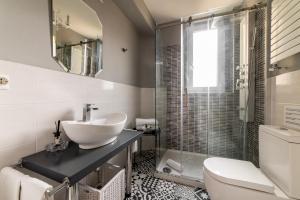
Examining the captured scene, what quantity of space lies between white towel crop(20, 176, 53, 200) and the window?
7.04 ft

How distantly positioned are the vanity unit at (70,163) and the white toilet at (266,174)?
80 cm

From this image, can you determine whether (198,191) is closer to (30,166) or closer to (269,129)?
(269,129)

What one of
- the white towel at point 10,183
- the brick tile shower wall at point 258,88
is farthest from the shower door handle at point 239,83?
the white towel at point 10,183

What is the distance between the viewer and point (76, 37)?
1327 millimetres

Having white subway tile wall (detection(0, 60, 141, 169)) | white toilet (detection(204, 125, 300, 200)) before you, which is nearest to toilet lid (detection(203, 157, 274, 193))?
white toilet (detection(204, 125, 300, 200))

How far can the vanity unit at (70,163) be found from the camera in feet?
2.27

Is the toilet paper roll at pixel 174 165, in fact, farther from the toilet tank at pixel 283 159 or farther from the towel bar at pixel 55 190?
the towel bar at pixel 55 190

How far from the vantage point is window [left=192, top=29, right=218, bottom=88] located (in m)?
2.21

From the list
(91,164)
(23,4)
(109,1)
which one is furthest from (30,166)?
(109,1)

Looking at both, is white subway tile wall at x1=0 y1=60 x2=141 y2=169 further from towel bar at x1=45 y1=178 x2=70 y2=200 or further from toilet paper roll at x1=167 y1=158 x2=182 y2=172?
toilet paper roll at x1=167 y1=158 x2=182 y2=172

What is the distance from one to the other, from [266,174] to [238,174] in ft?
0.82

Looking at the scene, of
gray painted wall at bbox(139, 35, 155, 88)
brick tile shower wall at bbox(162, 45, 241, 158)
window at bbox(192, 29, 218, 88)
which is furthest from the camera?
gray painted wall at bbox(139, 35, 155, 88)

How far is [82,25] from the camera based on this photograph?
139cm

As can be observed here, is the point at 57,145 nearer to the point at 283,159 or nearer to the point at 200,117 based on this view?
the point at 283,159
